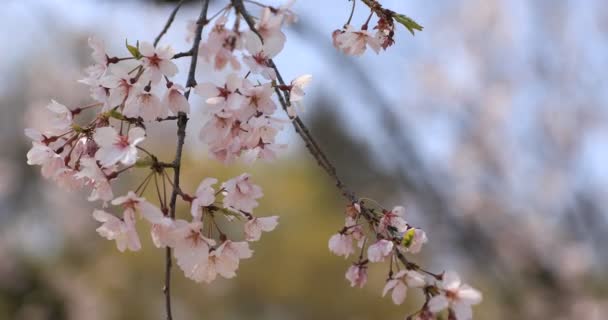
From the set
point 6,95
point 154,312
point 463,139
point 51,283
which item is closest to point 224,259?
point 463,139

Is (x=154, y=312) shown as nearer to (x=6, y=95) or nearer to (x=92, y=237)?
(x=92, y=237)

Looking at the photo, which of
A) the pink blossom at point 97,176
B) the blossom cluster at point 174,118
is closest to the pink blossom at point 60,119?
the blossom cluster at point 174,118

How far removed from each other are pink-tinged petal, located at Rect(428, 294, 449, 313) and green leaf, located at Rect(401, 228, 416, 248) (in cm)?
8

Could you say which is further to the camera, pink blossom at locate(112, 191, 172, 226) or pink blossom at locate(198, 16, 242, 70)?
pink blossom at locate(198, 16, 242, 70)

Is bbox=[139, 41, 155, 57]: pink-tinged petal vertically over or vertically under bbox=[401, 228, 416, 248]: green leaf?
under

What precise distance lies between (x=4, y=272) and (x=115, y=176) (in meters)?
7.87

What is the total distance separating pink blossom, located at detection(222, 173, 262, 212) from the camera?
81 centimetres

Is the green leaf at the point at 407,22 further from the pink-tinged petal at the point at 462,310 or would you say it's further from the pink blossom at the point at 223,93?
the pink-tinged petal at the point at 462,310

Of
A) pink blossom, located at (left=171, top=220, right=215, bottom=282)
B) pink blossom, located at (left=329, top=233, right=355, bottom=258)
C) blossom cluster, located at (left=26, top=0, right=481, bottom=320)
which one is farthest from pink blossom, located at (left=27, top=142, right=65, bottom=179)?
pink blossom, located at (left=329, top=233, right=355, bottom=258)

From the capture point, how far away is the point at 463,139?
5.82m

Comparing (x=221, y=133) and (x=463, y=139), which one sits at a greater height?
(x=463, y=139)

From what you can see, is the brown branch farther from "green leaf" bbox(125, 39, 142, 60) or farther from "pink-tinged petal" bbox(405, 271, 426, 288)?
"pink-tinged petal" bbox(405, 271, 426, 288)

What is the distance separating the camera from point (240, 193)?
0.81 meters

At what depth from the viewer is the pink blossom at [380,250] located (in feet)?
2.46
